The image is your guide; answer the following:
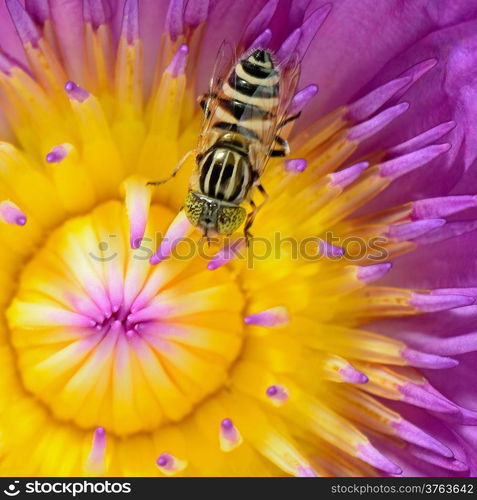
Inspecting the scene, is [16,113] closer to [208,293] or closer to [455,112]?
[208,293]

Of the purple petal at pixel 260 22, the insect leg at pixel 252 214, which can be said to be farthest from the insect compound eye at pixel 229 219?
the purple petal at pixel 260 22

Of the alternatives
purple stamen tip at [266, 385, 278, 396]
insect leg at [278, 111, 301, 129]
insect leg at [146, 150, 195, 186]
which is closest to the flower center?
insect leg at [146, 150, 195, 186]

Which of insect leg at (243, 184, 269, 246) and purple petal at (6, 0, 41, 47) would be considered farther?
insect leg at (243, 184, 269, 246)

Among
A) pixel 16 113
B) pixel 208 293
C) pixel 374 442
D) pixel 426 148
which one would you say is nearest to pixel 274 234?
pixel 208 293

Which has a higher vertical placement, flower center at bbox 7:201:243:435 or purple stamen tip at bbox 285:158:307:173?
purple stamen tip at bbox 285:158:307:173

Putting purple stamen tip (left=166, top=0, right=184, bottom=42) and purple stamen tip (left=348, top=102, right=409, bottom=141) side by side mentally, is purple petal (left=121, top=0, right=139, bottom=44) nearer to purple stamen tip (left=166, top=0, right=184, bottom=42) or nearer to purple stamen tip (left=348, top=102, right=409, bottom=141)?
purple stamen tip (left=166, top=0, right=184, bottom=42)

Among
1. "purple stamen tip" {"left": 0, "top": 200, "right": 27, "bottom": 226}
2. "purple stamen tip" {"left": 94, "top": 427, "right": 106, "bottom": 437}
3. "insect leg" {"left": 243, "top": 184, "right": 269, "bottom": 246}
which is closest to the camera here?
"purple stamen tip" {"left": 94, "top": 427, "right": 106, "bottom": 437}

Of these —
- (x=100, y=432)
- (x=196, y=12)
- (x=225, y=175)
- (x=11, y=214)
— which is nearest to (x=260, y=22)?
(x=196, y=12)
